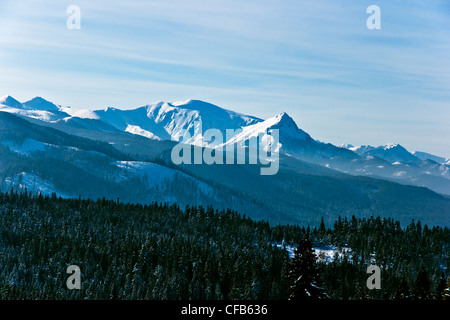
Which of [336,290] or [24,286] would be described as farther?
[336,290]

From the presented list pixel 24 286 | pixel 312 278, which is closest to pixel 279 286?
pixel 24 286

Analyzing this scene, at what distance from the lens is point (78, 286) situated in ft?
603

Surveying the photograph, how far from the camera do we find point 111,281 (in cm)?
18938
